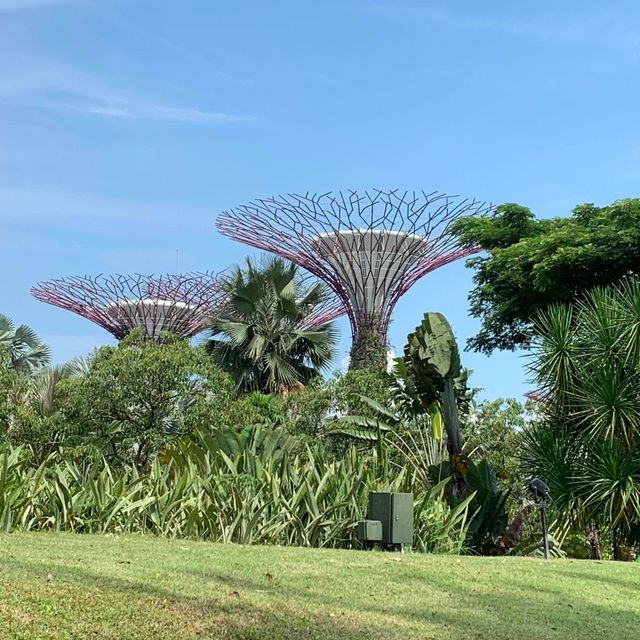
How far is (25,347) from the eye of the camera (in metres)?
39.8

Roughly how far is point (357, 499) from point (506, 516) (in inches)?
141

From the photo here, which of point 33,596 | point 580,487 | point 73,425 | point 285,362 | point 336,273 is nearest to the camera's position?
point 33,596

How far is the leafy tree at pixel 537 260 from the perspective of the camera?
2312 cm

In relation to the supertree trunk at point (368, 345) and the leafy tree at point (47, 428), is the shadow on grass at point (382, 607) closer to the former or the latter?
the leafy tree at point (47, 428)

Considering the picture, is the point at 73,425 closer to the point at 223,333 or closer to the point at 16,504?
the point at 223,333

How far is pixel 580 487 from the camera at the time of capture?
16375 millimetres

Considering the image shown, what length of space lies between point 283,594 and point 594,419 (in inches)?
426

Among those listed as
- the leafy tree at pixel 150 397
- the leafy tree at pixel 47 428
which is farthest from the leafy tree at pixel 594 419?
the leafy tree at pixel 47 428

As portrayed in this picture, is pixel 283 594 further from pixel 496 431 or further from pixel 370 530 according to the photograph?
→ pixel 496 431

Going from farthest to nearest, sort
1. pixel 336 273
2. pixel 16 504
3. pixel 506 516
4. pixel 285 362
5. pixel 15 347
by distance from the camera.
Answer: pixel 15 347
pixel 336 273
pixel 285 362
pixel 506 516
pixel 16 504

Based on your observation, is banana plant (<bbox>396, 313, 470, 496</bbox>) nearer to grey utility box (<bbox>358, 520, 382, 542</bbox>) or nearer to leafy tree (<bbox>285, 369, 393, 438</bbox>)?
grey utility box (<bbox>358, 520, 382, 542</bbox>)

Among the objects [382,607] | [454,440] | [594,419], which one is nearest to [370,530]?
[382,607]

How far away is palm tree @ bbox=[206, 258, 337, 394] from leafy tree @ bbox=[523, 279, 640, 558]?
37.1ft

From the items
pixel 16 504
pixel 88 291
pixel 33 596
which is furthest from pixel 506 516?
pixel 88 291
